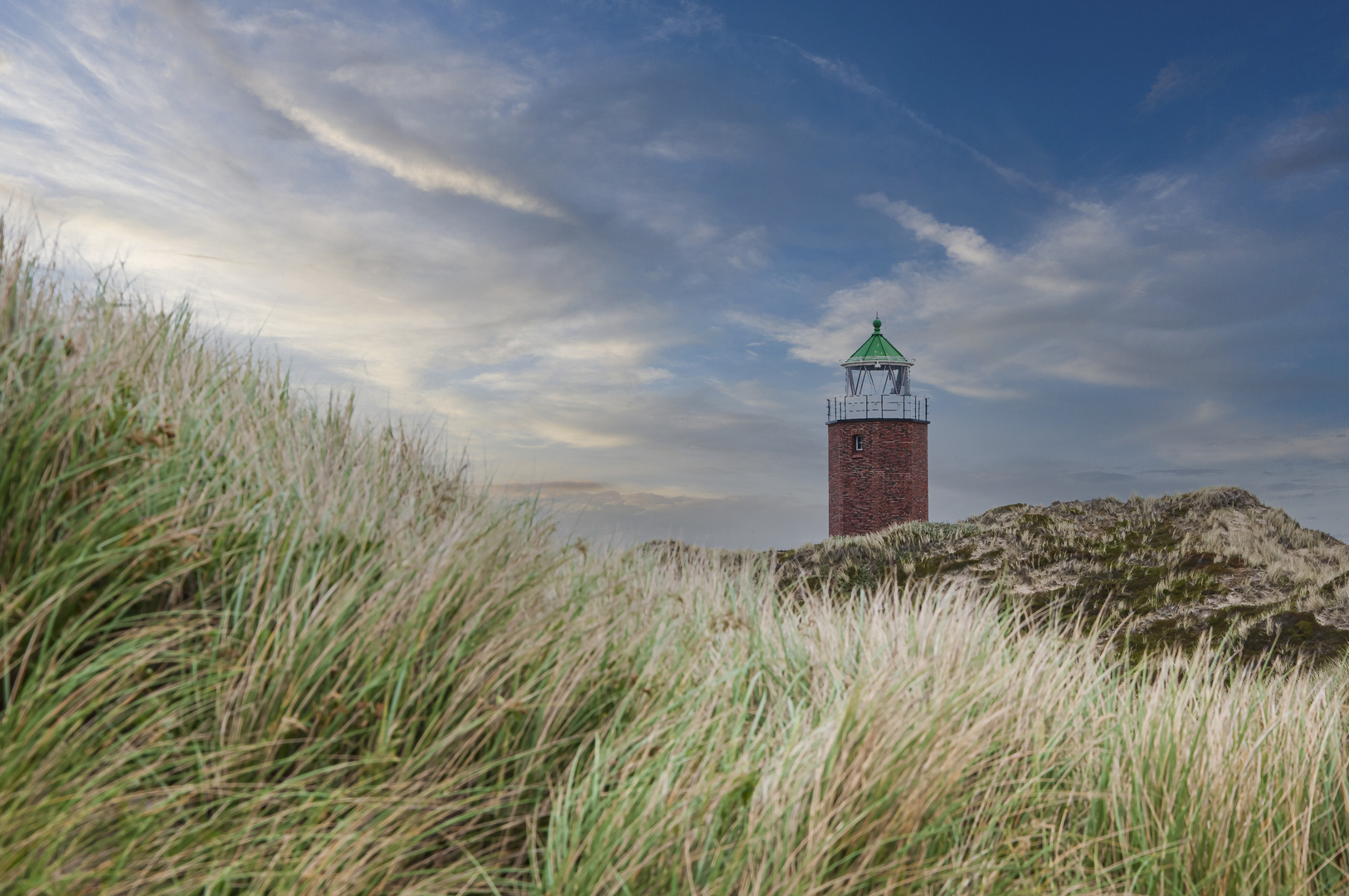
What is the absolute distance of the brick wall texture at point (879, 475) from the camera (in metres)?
28.2

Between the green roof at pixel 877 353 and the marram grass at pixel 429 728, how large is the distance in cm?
2805

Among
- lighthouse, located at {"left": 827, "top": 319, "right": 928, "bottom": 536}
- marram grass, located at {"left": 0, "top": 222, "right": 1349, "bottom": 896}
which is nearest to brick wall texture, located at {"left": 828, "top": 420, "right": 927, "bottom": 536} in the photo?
lighthouse, located at {"left": 827, "top": 319, "right": 928, "bottom": 536}

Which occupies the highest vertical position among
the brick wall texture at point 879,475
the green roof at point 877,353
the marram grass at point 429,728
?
the green roof at point 877,353

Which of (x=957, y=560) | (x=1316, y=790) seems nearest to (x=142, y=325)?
(x=1316, y=790)

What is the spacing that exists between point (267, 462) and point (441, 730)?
4.27ft

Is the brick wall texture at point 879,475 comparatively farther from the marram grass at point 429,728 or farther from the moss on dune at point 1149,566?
the marram grass at point 429,728

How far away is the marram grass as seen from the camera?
1.88 m

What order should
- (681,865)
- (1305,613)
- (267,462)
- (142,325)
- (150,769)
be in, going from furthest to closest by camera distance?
(1305,613)
(142,325)
(267,462)
(681,865)
(150,769)

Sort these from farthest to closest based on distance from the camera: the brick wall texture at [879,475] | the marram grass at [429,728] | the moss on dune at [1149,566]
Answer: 1. the brick wall texture at [879,475]
2. the moss on dune at [1149,566]
3. the marram grass at [429,728]

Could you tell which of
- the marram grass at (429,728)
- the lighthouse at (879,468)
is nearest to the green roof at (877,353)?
the lighthouse at (879,468)

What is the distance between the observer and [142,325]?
362 cm

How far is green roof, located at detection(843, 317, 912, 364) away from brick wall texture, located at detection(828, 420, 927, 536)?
2.76 m

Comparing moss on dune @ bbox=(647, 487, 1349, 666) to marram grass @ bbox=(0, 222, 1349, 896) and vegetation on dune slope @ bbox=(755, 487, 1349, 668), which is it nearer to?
vegetation on dune slope @ bbox=(755, 487, 1349, 668)

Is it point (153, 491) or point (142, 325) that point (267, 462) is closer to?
point (153, 491)
